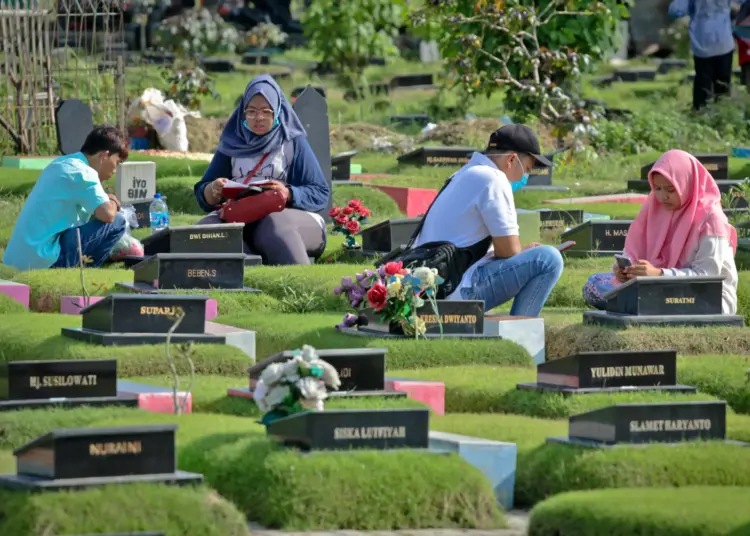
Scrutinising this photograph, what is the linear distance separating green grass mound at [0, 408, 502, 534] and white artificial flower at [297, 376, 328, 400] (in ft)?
0.74

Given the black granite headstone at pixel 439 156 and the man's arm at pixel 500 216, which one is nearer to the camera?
the man's arm at pixel 500 216

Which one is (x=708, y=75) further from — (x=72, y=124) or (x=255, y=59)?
(x=255, y=59)

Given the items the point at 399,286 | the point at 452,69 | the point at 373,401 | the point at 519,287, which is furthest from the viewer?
the point at 452,69

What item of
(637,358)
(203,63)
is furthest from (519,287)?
(203,63)

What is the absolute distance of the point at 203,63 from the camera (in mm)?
27688

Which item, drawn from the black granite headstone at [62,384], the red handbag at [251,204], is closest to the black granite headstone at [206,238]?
the red handbag at [251,204]

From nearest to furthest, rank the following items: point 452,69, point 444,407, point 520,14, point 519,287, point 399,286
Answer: point 444,407
point 399,286
point 519,287
point 520,14
point 452,69

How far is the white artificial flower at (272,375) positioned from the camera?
21.9 ft

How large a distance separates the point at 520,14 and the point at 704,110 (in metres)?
3.11

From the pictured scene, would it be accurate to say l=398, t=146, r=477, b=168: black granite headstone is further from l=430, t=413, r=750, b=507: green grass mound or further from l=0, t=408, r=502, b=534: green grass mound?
l=0, t=408, r=502, b=534: green grass mound

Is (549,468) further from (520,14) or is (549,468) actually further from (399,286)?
(520,14)

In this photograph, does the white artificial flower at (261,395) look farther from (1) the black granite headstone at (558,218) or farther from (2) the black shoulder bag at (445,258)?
(1) the black granite headstone at (558,218)

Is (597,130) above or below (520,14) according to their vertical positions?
below

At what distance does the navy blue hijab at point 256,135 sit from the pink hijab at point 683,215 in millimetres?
2663
